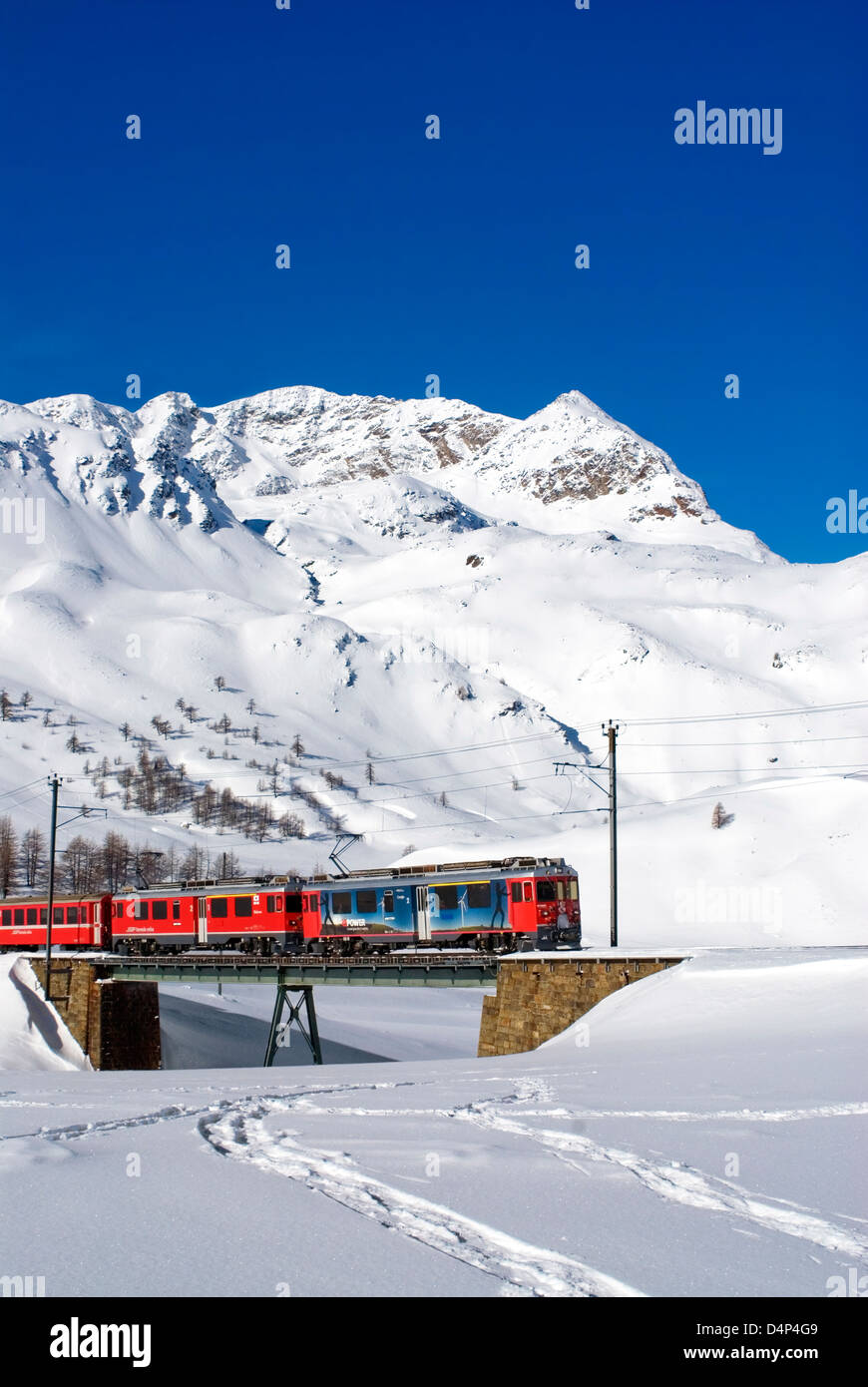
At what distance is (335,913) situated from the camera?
46938mm

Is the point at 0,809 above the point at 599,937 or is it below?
above

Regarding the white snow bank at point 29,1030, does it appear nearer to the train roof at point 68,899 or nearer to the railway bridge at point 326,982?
the railway bridge at point 326,982

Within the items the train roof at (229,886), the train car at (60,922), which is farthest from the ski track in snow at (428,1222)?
the train car at (60,922)

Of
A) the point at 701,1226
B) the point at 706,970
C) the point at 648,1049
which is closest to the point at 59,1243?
the point at 701,1226

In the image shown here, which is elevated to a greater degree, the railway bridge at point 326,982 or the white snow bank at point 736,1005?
the white snow bank at point 736,1005

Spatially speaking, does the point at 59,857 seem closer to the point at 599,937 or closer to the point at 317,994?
the point at 317,994

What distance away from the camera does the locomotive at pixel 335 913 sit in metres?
41.2

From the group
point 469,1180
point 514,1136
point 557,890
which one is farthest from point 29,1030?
point 469,1180

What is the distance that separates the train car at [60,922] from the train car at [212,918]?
1309mm

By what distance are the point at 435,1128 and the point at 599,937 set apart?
52944 mm

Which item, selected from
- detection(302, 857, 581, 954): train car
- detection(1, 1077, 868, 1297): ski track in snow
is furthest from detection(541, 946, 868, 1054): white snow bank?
detection(302, 857, 581, 954): train car

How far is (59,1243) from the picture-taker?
9023 millimetres

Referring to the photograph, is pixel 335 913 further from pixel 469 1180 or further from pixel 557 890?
pixel 469 1180
